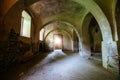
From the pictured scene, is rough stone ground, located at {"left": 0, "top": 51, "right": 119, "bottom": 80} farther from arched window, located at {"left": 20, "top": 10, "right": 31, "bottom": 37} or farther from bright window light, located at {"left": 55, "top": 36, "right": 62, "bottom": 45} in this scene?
bright window light, located at {"left": 55, "top": 36, "right": 62, "bottom": 45}

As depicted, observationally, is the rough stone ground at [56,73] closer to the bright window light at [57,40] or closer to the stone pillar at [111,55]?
the stone pillar at [111,55]

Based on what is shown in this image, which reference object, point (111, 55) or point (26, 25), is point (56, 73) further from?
point (26, 25)

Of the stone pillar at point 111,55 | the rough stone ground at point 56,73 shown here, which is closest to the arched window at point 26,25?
the rough stone ground at point 56,73

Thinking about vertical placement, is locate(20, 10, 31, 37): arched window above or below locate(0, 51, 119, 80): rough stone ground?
above

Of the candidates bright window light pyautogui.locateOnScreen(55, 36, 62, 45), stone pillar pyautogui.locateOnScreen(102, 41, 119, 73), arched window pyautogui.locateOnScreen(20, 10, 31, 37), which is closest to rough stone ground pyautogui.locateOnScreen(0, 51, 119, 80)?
stone pillar pyautogui.locateOnScreen(102, 41, 119, 73)

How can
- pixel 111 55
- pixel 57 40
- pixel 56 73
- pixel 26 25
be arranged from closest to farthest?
pixel 56 73
pixel 111 55
pixel 26 25
pixel 57 40

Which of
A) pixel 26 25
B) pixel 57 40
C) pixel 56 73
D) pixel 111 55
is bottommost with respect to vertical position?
pixel 56 73

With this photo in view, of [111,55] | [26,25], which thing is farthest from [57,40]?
[111,55]

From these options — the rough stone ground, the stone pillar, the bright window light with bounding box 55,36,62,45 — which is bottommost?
the rough stone ground

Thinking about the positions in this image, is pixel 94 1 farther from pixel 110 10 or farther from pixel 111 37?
pixel 111 37

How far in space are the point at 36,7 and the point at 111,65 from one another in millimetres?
4337

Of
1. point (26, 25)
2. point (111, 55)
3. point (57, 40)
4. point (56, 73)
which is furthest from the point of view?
point (57, 40)

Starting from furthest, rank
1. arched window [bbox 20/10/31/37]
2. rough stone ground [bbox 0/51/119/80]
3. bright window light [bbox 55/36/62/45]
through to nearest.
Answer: bright window light [bbox 55/36/62/45] < arched window [bbox 20/10/31/37] < rough stone ground [bbox 0/51/119/80]

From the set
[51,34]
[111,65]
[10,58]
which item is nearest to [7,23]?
[10,58]
